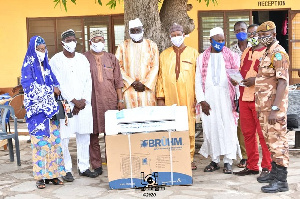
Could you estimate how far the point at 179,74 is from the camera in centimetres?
623

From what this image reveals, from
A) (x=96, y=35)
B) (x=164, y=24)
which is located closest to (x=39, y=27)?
(x=164, y=24)

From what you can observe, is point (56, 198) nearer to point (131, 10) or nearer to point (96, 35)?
point (96, 35)

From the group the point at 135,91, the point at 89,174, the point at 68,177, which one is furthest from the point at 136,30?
the point at 68,177

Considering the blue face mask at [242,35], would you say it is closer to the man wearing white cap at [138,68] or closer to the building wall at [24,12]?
the man wearing white cap at [138,68]

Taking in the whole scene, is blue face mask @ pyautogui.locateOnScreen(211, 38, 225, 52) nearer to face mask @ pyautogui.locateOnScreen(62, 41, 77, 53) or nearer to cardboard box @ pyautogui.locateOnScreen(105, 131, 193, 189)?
cardboard box @ pyautogui.locateOnScreen(105, 131, 193, 189)

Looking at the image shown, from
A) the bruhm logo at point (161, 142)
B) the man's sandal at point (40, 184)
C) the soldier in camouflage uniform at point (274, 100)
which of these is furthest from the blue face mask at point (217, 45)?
the man's sandal at point (40, 184)

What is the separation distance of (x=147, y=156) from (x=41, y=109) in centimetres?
137

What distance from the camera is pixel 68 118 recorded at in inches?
231

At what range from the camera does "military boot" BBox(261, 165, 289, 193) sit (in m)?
5.12

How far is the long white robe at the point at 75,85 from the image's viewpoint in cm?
600

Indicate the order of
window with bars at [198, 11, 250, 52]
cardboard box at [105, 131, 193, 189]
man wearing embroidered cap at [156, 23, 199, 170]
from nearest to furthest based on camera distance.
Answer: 1. cardboard box at [105, 131, 193, 189]
2. man wearing embroidered cap at [156, 23, 199, 170]
3. window with bars at [198, 11, 250, 52]

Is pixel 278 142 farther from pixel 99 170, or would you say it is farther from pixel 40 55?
pixel 40 55

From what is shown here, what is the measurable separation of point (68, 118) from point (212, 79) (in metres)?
1.95

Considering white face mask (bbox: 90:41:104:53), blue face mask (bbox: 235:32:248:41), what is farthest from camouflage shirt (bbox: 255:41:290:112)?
white face mask (bbox: 90:41:104:53)
